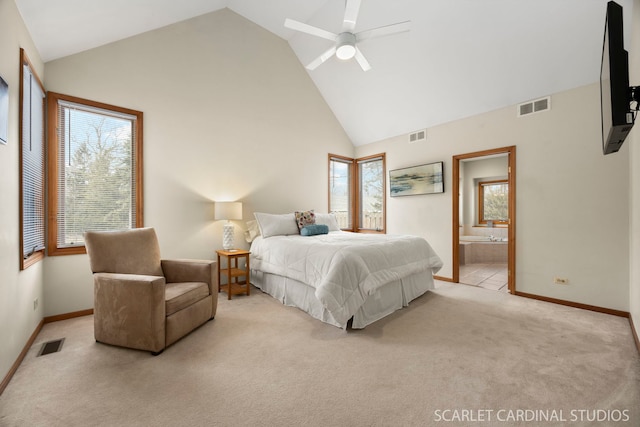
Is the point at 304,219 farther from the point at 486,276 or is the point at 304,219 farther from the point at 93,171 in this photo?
the point at 486,276

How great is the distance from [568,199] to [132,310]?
4.75m

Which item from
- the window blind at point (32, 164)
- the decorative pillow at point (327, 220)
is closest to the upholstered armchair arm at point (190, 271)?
the window blind at point (32, 164)

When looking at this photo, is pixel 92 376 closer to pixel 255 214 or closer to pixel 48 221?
pixel 48 221

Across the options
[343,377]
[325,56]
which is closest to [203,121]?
[325,56]

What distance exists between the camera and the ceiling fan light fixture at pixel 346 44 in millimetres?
3049

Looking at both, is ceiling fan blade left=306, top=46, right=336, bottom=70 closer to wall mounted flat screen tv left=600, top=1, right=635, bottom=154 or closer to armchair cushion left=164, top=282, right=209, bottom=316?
wall mounted flat screen tv left=600, top=1, right=635, bottom=154

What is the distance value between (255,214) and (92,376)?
8.65 ft

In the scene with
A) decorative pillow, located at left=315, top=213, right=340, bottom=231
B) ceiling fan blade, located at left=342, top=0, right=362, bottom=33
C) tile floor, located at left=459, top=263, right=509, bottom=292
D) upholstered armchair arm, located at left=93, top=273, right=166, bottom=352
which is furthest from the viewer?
decorative pillow, located at left=315, top=213, right=340, bottom=231

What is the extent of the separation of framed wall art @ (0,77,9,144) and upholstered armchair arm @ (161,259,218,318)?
1.57m

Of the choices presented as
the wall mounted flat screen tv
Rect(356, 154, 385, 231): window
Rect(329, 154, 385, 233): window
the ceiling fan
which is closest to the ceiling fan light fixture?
the ceiling fan

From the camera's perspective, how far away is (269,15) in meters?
4.30

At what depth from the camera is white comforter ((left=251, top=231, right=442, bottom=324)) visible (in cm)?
263

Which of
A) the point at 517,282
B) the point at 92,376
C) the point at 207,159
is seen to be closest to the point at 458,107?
the point at 517,282

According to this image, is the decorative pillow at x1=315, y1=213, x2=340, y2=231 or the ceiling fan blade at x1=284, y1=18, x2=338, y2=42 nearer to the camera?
the ceiling fan blade at x1=284, y1=18, x2=338, y2=42
